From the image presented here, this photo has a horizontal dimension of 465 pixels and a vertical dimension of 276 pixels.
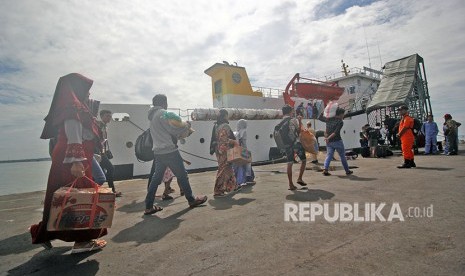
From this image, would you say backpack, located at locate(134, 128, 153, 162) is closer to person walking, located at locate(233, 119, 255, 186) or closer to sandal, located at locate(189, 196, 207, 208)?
sandal, located at locate(189, 196, 207, 208)

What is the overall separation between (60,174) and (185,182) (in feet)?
5.80

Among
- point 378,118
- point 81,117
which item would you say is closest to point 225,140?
point 81,117

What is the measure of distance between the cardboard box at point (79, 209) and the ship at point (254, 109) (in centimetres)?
768

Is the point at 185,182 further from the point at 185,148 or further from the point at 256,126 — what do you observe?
the point at 256,126

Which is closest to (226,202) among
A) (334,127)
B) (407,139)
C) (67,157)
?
(67,157)

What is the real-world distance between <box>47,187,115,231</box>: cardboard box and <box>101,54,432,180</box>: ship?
768 cm

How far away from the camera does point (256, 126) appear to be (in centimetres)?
1338

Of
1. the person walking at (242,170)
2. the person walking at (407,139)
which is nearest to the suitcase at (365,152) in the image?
the person walking at (407,139)

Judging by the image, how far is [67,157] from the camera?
8.08ft

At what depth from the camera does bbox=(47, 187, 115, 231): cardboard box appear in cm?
220

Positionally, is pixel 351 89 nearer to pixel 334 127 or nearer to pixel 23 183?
pixel 334 127

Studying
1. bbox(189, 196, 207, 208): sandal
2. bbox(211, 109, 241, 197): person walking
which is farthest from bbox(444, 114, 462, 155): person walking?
bbox(189, 196, 207, 208): sandal

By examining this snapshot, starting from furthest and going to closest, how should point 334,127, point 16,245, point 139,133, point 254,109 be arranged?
point 254,109, point 139,133, point 334,127, point 16,245

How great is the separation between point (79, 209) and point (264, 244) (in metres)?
1.70
